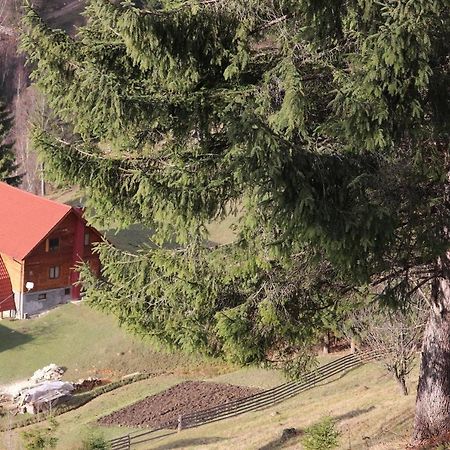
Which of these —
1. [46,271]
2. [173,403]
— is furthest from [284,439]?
[46,271]

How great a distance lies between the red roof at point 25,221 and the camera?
39.4m

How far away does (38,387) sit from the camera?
92.0 feet

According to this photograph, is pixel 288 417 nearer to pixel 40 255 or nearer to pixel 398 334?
pixel 398 334

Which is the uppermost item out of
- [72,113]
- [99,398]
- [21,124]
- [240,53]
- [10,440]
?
[240,53]

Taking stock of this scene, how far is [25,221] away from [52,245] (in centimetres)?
270

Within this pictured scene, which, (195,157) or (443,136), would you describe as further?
(195,157)

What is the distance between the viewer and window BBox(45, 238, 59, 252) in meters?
40.0

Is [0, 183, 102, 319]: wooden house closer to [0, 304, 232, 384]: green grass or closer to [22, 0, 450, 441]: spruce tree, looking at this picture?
[0, 304, 232, 384]: green grass

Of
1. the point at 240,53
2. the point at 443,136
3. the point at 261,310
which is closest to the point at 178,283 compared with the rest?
the point at 261,310

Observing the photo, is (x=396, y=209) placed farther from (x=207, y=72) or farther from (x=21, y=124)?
(x=21, y=124)

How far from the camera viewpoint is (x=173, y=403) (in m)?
26.7

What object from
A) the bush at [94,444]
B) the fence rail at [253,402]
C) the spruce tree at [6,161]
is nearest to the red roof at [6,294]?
the spruce tree at [6,161]

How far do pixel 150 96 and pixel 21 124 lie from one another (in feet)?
215

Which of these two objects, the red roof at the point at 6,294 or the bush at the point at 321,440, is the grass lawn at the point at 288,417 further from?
the red roof at the point at 6,294
